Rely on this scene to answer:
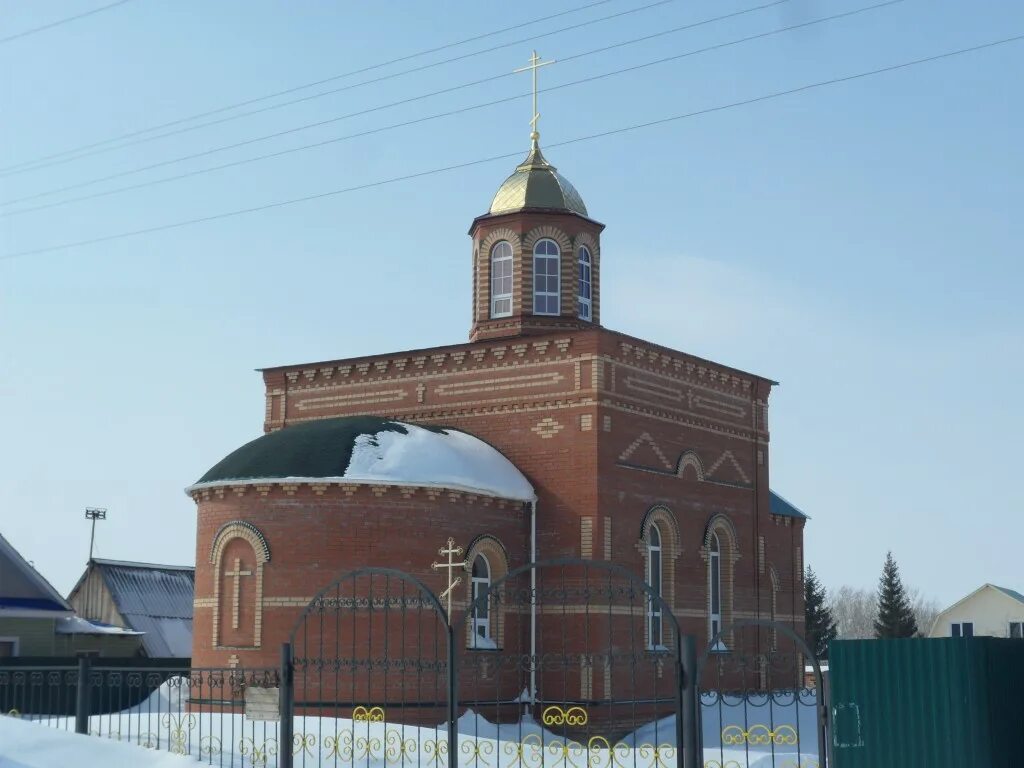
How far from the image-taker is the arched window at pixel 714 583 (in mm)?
24281

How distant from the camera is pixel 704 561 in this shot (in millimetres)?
24203

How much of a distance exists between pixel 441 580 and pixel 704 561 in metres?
5.77

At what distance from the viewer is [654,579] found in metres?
23.1

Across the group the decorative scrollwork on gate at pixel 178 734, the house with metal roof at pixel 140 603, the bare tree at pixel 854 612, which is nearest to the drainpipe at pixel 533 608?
the decorative scrollwork on gate at pixel 178 734

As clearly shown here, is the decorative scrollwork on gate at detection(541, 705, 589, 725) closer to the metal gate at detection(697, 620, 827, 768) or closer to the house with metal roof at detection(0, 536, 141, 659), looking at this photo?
the metal gate at detection(697, 620, 827, 768)

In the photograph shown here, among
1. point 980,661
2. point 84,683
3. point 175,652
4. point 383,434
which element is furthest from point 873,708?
point 175,652

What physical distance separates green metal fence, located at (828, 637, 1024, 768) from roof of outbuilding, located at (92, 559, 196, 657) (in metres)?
25.7

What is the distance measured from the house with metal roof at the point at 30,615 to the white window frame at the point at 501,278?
12.2m

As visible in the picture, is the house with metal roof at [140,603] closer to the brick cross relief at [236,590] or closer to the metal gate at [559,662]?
the brick cross relief at [236,590]

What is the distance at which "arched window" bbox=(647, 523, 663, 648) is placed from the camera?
2261 cm

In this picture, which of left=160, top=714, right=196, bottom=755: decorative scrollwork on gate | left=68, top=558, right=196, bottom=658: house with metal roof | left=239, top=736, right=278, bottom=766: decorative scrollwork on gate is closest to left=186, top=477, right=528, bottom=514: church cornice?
left=160, top=714, right=196, bottom=755: decorative scrollwork on gate

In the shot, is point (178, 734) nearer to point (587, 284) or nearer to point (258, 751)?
point (258, 751)

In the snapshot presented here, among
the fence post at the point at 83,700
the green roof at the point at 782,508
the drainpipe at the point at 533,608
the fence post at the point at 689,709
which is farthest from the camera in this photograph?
the green roof at the point at 782,508

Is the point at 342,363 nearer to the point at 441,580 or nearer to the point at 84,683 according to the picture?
the point at 441,580
